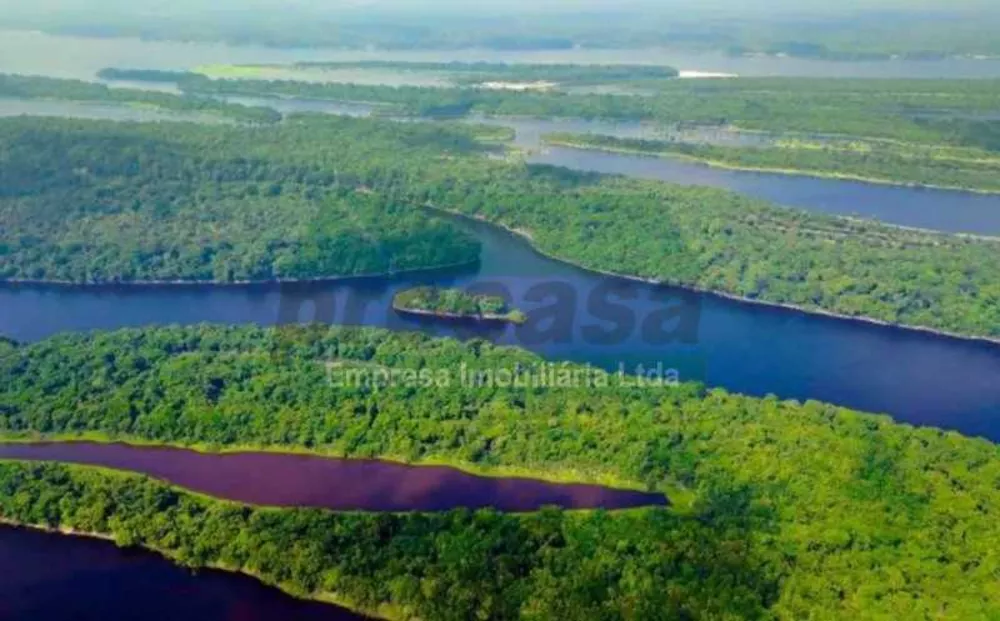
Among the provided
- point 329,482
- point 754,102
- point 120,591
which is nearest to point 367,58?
point 754,102

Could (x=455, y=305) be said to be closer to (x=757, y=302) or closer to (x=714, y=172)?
(x=757, y=302)

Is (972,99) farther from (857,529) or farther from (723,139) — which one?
(857,529)

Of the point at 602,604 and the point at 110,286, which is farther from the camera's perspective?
the point at 110,286

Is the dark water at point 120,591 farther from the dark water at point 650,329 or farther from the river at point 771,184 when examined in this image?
the river at point 771,184

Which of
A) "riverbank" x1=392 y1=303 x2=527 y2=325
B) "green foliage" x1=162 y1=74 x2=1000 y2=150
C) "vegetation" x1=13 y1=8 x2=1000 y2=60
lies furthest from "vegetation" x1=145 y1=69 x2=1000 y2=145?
"riverbank" x1=392 y1=303 x2=527 y2=325

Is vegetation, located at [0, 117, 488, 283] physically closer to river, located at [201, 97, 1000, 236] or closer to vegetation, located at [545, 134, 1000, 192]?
river, located at [201, 97, 1000, 236]

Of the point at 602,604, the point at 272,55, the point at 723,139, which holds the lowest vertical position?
→ the point at 602,604

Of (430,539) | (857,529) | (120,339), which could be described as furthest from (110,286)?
(857,529)

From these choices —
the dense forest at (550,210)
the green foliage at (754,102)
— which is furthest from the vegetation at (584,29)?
the dense forest at (550,210)
